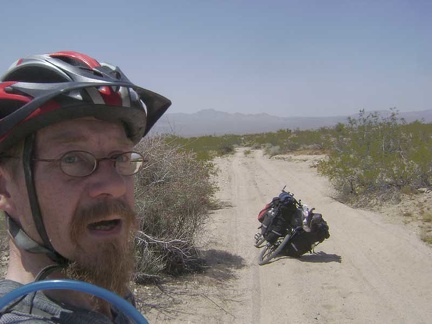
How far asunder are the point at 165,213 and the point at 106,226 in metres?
4.59

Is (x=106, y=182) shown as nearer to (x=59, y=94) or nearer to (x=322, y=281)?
(x=59, y=94)

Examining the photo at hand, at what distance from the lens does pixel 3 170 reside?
1238mm

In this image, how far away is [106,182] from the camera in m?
1.26

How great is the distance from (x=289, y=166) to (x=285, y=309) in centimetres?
1392

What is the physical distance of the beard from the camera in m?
1.17

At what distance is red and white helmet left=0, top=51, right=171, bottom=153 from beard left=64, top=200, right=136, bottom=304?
287 millimetres

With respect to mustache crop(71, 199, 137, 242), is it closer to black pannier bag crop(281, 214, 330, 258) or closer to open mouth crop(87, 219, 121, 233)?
open mouth crop(87, 219, 121, 233)

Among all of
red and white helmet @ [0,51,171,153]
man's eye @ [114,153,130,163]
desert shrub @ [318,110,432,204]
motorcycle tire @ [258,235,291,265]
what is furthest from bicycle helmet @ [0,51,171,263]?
desert shrub @ [318,110,432,204]

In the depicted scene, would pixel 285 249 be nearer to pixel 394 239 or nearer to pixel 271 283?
pixel 271 283

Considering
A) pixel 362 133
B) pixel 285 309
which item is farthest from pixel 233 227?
pixel 362 133

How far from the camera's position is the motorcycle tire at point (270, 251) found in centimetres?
653

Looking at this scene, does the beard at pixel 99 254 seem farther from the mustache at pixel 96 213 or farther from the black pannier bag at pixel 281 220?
the black pannier bag at pixel 281 220

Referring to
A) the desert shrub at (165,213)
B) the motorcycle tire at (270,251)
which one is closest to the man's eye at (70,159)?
the desert shrub at (165,213)

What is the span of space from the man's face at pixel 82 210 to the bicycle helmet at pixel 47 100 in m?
0.03
